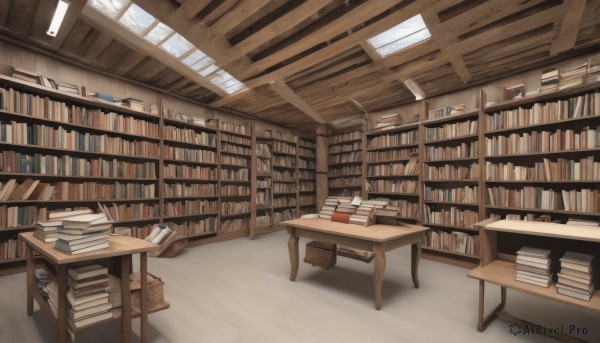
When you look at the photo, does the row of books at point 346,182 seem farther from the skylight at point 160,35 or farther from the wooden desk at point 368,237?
the skylight at point 160,35

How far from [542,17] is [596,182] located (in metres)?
1.92

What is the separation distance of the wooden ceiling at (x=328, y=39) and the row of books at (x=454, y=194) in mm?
1715

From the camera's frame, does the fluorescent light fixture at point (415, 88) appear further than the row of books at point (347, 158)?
No

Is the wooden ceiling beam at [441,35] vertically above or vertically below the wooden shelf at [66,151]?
above

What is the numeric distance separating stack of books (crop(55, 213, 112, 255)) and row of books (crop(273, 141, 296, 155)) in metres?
4.94

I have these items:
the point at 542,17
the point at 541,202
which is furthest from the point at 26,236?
the point at 541,202

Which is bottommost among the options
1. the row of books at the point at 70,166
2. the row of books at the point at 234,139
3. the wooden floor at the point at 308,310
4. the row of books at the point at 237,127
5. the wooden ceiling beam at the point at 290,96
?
the wooden floor at the point at 308,310

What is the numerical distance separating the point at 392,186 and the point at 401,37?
2655mm

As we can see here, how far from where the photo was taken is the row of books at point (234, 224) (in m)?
5.39

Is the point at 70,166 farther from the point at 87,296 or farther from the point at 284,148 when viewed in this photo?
the point at 284,148

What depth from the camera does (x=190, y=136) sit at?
16.1ft

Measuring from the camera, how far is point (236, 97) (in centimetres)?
492

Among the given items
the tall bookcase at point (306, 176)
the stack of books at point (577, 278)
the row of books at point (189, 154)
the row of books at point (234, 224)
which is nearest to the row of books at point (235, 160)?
the row of books at point (189, 154)

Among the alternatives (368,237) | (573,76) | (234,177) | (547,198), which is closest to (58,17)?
(234,177)
